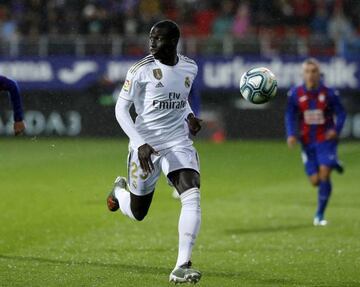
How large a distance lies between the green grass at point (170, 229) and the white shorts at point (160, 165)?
774 mm

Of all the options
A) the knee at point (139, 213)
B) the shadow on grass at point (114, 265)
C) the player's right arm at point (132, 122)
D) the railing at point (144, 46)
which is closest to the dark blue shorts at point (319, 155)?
the knee at point (139, 213)

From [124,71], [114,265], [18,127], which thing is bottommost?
[124,71]

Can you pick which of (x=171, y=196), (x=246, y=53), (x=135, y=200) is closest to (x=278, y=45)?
(x=246, y=53)

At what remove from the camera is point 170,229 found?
12.5 metres

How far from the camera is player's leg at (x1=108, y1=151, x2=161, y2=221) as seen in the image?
890 centimetres

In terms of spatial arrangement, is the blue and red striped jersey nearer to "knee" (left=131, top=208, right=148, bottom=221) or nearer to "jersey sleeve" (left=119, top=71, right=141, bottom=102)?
"knee" (left=131, top=208, right=148, bottom=221)

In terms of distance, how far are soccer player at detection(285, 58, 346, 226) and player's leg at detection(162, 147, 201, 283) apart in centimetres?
483

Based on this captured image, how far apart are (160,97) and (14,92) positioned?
2.22m

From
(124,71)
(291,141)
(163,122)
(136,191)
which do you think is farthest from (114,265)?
(124,71)

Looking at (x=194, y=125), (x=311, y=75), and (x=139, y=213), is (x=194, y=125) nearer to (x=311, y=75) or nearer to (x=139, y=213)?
(x=139, y=213)

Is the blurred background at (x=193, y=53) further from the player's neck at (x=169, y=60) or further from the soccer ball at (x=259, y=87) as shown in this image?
the player's neck at (x=169, y=60)

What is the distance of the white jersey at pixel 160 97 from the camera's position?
28.5 ft

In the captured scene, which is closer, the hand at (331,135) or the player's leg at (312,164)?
the hand at (331,135)

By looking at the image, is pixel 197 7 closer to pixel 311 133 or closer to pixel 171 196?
pixel 171 196
